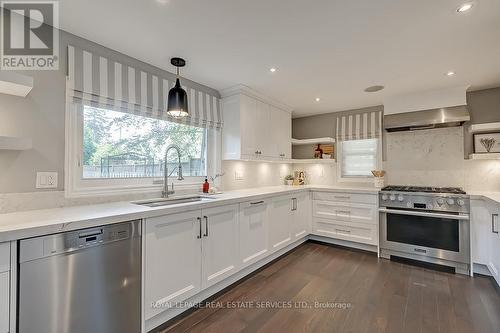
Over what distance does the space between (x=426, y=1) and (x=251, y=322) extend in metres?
2.58

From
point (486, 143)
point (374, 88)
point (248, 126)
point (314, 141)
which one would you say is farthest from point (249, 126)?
point (486, 143)

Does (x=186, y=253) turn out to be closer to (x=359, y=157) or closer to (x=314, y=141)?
(x=314, y=141)

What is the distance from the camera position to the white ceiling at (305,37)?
154cm

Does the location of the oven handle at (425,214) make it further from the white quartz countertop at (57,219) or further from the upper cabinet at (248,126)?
the white quartz countertop at (57,219)

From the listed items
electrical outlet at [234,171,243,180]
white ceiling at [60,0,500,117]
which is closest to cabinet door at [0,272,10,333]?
white ceiling at [60,0,500,117]

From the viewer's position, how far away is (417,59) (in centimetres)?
224

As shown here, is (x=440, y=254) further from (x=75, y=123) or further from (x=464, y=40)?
(x=75, y=123)

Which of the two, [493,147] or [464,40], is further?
[493,147]

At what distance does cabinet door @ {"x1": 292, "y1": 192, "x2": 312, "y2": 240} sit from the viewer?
3402mm

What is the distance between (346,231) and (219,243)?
7.08 feet

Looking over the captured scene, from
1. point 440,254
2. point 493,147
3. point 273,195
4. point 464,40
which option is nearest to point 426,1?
point 464,40

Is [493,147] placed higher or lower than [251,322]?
higher

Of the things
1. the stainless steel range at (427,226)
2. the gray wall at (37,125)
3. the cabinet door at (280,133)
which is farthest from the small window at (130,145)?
the stainless steel range at (427,226)

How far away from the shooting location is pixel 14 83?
1387 millimetres
